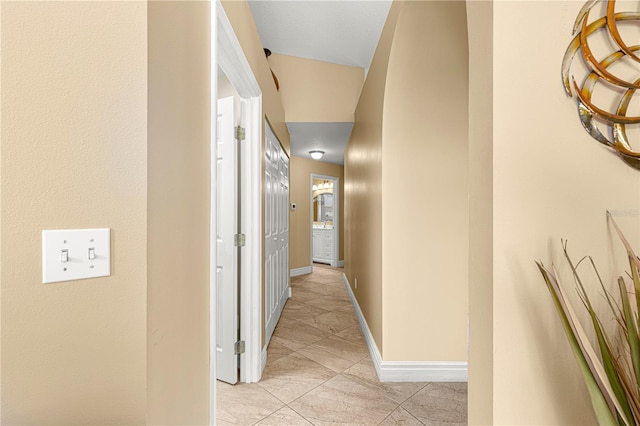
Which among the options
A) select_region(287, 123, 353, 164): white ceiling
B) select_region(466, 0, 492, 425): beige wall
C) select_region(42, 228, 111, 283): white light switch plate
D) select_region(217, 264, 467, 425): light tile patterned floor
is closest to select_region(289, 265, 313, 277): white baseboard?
select_region(287, 123, 353, 164): white ceiling

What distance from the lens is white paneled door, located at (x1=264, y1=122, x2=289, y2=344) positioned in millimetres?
2422

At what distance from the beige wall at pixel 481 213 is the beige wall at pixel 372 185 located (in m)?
1.17

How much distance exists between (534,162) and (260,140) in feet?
5.36

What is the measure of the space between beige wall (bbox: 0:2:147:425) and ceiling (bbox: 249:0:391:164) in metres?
2.04

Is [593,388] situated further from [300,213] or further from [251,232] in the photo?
[300,213]

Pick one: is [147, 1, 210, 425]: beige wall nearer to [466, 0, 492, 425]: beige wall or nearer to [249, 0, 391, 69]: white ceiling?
[466, 0, 492, 425]: beige wall

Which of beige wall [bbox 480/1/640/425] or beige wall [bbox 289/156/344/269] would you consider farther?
beige wall [bbox 289/156/344/269]

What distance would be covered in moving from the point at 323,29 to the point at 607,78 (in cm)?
250

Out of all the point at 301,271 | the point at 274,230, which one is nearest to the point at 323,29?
the point at 274,230

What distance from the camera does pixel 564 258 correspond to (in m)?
0.74

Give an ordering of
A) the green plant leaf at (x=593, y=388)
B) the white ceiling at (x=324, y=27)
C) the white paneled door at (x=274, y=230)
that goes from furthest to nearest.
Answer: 1. the white paneled door at (x=274, y=230)
2. the white ceiling at (x=324, y=27)
3. the green plant leaf at (x=593, y=388)

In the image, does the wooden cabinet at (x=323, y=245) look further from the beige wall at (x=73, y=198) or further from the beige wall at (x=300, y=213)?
the beige wall at (x=73, y=198)

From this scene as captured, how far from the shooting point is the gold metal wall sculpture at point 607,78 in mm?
704

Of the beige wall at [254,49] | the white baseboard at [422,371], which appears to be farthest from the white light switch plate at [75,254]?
the white baseboard at [422,371]
